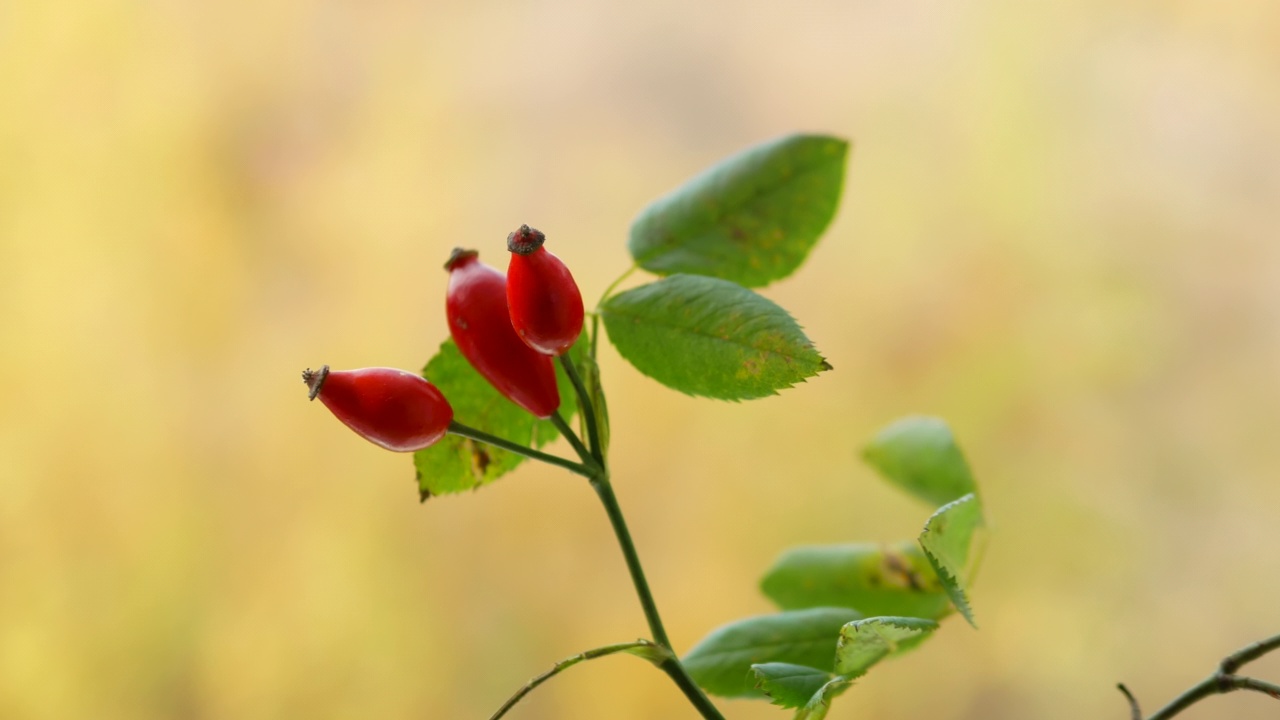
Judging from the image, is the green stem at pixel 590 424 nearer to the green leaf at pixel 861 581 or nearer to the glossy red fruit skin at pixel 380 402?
the glossy red fruit skin at pixel 380 402

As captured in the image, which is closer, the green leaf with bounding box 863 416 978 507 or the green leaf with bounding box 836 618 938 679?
the green leaf with bounding box 836 618 938 679

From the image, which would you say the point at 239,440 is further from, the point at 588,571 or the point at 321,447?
the point at 588,571

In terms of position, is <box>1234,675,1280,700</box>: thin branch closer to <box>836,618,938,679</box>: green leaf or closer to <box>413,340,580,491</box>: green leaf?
<box>836,618,938,679</box>: green leaf

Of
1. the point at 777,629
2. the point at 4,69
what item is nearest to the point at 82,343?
the point at 4,69

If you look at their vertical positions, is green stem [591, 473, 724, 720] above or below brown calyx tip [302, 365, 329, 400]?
below

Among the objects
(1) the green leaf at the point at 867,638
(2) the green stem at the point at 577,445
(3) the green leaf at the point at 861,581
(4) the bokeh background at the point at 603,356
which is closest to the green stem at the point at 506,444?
(2) the green stem at the point at 577,445

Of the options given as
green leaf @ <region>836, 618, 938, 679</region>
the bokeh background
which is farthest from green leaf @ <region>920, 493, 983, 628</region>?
the bokeh background
